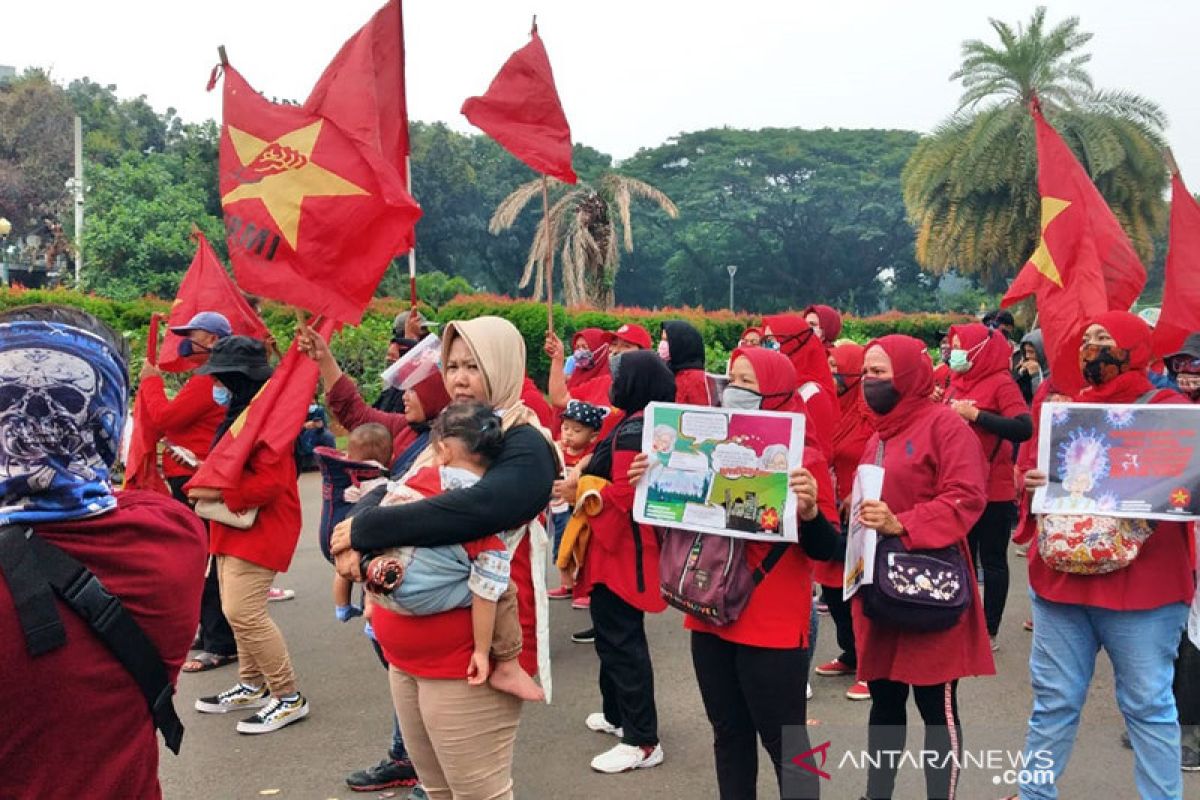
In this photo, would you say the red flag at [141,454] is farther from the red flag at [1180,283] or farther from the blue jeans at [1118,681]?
the red flag at [1180,283]

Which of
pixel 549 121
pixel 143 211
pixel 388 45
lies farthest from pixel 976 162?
pixel 143 211

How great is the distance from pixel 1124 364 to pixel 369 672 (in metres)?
4.34

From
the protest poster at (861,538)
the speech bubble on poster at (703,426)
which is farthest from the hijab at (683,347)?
the speech bubble on poster at (703,426)

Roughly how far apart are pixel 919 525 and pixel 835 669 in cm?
253

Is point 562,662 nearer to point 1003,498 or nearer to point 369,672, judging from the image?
point 369,672

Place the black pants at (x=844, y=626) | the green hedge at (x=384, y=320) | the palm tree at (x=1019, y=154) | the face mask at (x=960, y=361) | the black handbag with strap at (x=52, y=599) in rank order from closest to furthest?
the black handbag with strap at (x=52, y=599) → the black pants at (x=844, y=626) → the face mask at (x=960, y=361) → the green hedge at (x=384, y=320) → the palm tree at (x=1019, y=154)

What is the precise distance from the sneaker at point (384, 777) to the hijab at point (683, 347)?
2483 mm

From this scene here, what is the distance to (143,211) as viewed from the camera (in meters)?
26.0

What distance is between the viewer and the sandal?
5898mm

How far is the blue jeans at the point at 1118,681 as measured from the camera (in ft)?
11.3

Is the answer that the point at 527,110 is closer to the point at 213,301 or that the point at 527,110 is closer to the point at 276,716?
the point at 213,301

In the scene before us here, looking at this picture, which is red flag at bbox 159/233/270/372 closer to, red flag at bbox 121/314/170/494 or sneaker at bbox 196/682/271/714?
red flag at bbox 121/314/170/494

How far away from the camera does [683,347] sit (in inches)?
215

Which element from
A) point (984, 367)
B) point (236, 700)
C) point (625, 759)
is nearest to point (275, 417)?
point (236, 700)
